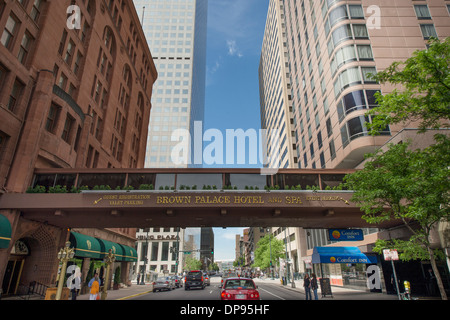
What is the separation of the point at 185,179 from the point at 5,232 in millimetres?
12260

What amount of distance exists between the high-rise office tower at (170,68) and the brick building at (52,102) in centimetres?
5837

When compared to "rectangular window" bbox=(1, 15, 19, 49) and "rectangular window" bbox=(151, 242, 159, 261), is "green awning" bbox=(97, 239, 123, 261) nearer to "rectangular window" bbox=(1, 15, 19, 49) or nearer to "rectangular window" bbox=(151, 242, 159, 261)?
"rectangular window" bbox=(1, 15, 19, 49)

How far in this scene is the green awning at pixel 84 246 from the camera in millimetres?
23859

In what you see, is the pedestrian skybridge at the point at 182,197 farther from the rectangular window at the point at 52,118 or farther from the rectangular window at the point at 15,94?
the rectangular window at the point at 15,94

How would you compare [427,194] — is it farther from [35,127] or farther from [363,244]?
[35,127]

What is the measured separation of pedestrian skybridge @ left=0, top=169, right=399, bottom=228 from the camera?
20.3 m

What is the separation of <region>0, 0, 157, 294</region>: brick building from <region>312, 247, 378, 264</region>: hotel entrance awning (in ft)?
74.8

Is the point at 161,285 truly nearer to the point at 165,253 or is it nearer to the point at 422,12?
the point at 422,12

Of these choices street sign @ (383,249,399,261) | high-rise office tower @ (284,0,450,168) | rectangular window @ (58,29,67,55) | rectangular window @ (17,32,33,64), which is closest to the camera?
street sign @ (383,249,399,261)

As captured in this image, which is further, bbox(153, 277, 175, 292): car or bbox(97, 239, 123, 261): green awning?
bbox(153, 277, 175, 292): car

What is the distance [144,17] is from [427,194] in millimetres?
136098

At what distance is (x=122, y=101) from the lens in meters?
43.2

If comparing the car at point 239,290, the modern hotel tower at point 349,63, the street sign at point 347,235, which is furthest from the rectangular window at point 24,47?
the modern hotel tower at point 349,63

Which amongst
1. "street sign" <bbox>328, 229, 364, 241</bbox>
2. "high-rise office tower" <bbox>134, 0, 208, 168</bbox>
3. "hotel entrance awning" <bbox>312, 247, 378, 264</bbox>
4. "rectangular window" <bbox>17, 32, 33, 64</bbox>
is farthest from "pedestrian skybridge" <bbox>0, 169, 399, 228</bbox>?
"high-rise office tower" <bbox>134, 0, 208, 168</bbox>
